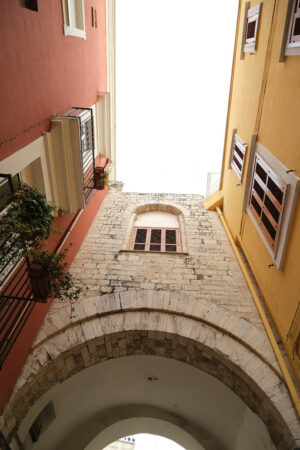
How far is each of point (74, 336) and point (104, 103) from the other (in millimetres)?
6735

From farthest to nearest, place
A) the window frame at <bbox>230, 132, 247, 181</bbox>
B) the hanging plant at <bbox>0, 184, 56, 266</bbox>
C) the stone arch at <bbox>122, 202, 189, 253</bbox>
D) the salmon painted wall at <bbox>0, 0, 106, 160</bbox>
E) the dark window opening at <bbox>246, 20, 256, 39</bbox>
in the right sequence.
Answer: the stone arch at <bbox>122, 202, 189, 253</bbox>, the window frame at <bbox>230, 132, 247, 181</bbox>, the dark window opening at <bbox>246, 20, 256, 39</bbox>, the salmon painted wall at <bbox>0, 0, 106, 160</bbox>, the hanging plant at <bbox>0, 184, 56, 266</bbox>

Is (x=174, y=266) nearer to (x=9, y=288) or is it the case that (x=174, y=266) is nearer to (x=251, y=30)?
(x=9, y=288)

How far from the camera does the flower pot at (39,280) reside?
379cm

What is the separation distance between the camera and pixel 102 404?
756cm

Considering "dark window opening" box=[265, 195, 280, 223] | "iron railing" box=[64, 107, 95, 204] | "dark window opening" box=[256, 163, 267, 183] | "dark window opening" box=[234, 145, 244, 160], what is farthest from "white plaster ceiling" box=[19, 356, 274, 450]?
"dark window opening" box=[234, 145, 244, 160]

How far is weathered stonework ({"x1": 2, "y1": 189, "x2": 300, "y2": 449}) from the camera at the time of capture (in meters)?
4.55

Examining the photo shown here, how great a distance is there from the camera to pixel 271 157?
4.99 metres

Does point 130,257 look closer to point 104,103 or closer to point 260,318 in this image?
point 260,318

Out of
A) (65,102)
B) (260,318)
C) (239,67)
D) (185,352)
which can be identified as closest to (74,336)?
(185,352)

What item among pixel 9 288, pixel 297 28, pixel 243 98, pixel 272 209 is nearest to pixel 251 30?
pixel 243 98

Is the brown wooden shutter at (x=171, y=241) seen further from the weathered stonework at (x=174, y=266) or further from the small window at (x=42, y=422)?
the small window at (x=42, y=422)

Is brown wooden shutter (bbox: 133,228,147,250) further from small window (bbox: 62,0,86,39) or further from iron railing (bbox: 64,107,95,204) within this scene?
small window (bbox: 62,0,86,39)

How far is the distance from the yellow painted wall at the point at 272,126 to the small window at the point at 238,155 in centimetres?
18

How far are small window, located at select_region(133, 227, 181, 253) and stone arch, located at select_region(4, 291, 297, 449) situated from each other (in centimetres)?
180
